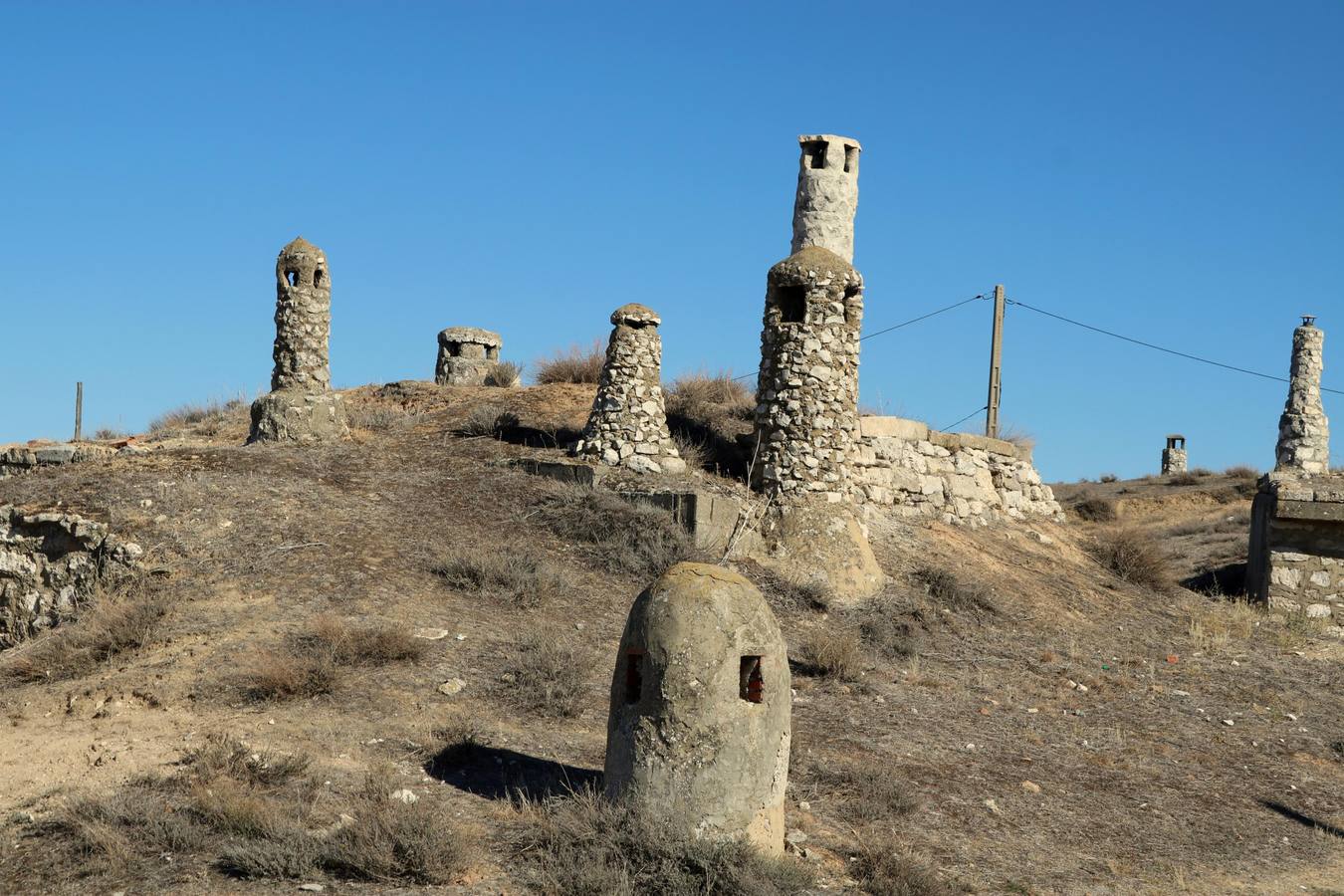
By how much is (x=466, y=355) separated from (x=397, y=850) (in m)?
19.0

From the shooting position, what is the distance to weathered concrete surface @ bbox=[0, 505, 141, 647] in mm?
12742

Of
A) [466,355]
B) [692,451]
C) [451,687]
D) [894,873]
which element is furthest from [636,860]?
[466,355]

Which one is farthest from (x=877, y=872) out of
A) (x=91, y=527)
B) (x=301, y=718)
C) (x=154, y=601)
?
(x=91, y=527)

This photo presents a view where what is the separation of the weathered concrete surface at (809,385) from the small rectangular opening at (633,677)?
858 cm

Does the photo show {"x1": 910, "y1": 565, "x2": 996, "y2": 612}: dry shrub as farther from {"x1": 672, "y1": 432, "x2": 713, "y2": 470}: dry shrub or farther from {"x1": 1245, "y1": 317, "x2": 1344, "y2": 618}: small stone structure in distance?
{"x1": 1245, "y1": 317, "x2": 1344, "y2": 618}: small stone structure in distance

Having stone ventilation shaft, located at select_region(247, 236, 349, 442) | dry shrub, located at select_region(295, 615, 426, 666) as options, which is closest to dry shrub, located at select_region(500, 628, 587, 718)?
dry shrub, located at select_region(295, 615, 426, 666)

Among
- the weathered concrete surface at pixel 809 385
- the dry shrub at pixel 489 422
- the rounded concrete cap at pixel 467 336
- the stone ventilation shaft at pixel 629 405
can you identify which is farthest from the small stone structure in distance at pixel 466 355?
the weathered concrete surface at pixel 809 385

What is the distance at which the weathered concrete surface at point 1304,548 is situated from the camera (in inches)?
703

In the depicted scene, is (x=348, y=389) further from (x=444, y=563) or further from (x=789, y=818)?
(x=789, y=818)

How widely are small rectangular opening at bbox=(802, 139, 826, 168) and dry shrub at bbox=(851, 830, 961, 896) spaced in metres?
15.8

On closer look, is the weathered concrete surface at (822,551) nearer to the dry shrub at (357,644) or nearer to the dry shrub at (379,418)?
the dry shrub at (357,644)

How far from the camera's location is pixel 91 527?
13.3m

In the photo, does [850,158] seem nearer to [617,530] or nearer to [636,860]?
[617,530]

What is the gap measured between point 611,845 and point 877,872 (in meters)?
1.75
